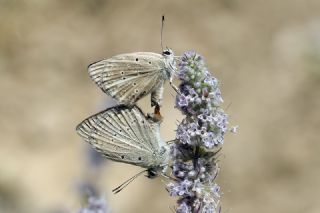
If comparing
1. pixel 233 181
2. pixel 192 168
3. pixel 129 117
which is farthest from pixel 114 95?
pixel 233 181

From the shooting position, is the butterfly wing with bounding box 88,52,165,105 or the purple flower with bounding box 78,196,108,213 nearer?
the butterfly wing with bounding box 88,52,165,105

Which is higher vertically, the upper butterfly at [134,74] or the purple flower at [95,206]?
the upper butterfly at [134,74]

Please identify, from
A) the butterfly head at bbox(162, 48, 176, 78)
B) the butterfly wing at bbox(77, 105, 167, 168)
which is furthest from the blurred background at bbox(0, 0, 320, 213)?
the butterfly head at bbox(162, 48, 176, 78)

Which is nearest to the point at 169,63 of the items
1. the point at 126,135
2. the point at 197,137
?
the point at 126,135

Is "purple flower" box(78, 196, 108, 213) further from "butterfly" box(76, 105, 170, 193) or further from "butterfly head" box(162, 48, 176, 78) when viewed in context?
"butterfly head" box(162, 48, 176, 78)

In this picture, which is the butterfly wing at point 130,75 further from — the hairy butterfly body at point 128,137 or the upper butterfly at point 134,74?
the hairy butterfly body at point 128,137

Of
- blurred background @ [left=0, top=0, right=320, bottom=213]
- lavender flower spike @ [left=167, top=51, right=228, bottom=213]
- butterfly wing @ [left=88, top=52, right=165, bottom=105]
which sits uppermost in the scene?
blurred background @ [left=0, top=0, right=320, bottom=213]

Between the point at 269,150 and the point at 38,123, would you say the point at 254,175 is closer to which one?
the point at 269,150

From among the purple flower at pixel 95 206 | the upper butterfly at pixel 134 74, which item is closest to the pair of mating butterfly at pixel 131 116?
the upper butterfly at pixel 134 74
